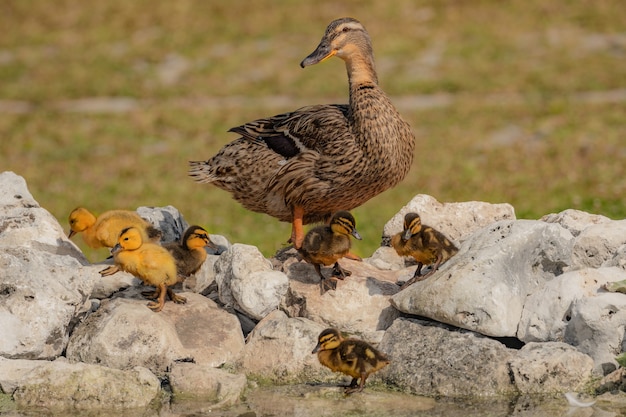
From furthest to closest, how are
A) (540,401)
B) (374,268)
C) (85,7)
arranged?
(85,7), (374,268), (540,401)

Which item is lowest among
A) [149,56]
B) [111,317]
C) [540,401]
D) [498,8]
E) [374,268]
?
[540,401]

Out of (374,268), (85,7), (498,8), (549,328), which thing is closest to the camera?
(549,328)

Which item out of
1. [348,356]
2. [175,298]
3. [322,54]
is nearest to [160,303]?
[175,298]

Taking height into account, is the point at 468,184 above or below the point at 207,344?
above

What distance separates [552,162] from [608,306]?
1184 cm

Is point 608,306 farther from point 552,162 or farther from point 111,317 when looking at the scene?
point 552,162

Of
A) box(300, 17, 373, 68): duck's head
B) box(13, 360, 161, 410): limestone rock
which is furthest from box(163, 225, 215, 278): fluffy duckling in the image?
box(300, 17, 373, 68): duck's head

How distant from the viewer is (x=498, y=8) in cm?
3388

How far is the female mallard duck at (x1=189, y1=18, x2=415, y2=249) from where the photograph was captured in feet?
33.9

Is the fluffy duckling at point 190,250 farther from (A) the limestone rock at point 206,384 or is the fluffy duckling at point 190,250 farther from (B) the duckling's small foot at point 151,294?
(A) the limestone rock at point 206,384

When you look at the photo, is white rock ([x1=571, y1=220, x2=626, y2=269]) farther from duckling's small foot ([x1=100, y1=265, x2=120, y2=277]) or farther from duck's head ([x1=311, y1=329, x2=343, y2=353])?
duckling's small foot ([x1=100, y1=265, x2=120, y2=277])

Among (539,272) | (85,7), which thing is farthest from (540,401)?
(85,7)

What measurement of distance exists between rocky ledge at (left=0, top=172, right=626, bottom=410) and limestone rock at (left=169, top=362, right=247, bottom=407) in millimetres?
10

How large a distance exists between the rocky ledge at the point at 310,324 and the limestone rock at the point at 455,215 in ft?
2.61
